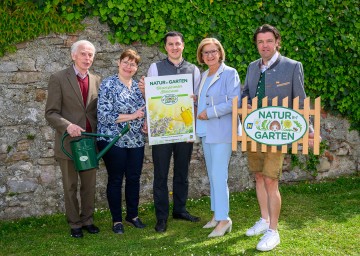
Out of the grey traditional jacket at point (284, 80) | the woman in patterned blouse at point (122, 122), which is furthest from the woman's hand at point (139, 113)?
the grey traditional jacket at point (284, 80)

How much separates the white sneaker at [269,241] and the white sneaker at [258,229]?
14.2 inches

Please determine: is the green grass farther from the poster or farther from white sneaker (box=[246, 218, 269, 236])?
the poster

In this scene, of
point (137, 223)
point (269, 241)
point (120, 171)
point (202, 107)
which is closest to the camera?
point (269, 241)

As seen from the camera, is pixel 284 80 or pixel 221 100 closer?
pixel 284 80

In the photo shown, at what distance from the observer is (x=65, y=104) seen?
5230 mm

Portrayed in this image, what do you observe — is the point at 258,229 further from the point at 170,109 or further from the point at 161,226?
the point at 170,109

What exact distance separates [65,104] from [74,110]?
11cm

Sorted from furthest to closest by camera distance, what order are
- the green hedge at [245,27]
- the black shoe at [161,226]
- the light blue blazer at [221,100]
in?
the green hedge at [245,27]
the black shoe at [161,226]
the light blue blazer at [221,100]

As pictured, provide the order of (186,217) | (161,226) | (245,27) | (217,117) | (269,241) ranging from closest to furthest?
(269,241) < (217,117) < (161,226) < (186,217) < (245,27)

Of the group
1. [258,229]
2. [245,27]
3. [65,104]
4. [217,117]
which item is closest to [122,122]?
[65,104]

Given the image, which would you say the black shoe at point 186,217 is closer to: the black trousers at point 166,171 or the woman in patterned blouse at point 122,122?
the black trousers at point 166,171

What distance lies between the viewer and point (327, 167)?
744 cm

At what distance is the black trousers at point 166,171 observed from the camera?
210 inches

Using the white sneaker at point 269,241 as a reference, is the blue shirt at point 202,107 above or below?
above
